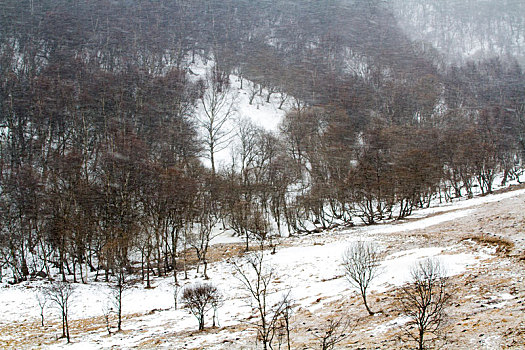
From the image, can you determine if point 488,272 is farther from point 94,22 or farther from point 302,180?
point 94,22

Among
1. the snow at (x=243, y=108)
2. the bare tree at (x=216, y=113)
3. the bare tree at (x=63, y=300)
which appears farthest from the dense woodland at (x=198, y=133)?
the bare tree at (x=63, y=300)

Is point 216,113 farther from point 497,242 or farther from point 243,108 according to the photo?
point 497,242

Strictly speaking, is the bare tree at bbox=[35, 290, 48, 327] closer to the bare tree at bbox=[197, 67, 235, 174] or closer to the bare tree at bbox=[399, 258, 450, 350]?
the bare tree at bbox=[399, 258, 450, 350]

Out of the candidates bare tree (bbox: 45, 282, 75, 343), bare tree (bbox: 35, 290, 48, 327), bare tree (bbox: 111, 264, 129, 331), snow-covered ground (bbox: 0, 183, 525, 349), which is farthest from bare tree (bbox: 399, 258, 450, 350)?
bare tree (bbox: 35, 290, 48, 327)

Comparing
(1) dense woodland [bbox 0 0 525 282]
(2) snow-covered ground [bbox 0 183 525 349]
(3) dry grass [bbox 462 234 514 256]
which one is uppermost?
(1) dense woodland [bbox 0 0 525 282]

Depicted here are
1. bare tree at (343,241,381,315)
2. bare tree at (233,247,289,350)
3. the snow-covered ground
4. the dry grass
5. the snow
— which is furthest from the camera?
the snow

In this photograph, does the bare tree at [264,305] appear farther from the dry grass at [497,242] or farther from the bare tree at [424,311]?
the dry grass at [497,242]

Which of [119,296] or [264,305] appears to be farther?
[119,296]

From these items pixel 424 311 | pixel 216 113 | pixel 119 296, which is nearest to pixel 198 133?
pixel 216 113
